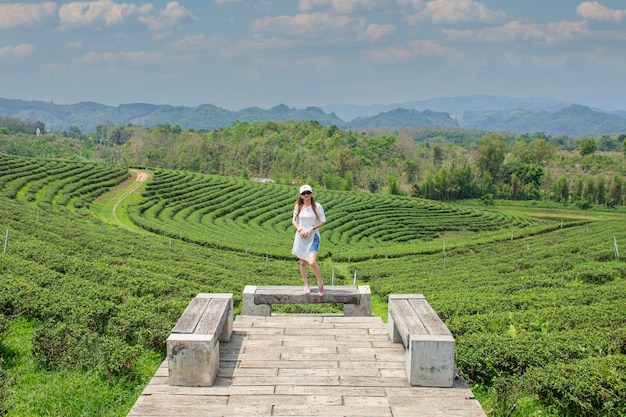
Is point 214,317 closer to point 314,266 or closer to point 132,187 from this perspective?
point 314,266

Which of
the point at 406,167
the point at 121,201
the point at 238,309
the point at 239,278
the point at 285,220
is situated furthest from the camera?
the point at 406,167

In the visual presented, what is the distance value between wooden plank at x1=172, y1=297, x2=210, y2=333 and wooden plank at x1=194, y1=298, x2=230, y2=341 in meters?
0.05

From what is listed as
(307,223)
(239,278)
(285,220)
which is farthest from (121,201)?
(307,223)

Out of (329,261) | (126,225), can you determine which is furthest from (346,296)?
(126,225)

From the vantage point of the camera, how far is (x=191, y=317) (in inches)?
266

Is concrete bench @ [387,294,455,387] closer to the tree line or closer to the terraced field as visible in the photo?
the terraced field

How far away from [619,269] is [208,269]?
14452 millimetres

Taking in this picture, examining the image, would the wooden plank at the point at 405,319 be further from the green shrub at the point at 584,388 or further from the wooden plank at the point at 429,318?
the green shrub at the point at 584,388

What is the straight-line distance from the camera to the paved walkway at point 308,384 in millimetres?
5500

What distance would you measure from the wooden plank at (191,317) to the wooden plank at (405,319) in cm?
257

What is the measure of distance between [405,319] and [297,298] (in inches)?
100

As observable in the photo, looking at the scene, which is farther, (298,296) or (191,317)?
(298,296)

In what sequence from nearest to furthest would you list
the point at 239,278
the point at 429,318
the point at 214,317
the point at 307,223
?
1. the point at 214,317
2. the point at 429,318
3. the point at 307,223
4. the point at 239,278

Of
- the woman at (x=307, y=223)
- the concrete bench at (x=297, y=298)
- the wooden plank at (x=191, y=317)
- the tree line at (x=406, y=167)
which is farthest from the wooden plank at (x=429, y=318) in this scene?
the tree line at (x=406, y=167)
